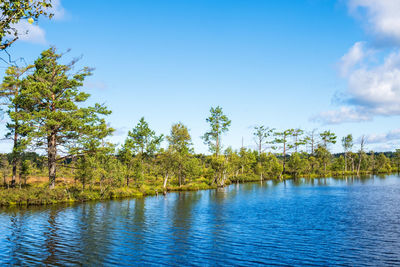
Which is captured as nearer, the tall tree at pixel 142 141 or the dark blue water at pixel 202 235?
the dark blue water at pixel 202 235

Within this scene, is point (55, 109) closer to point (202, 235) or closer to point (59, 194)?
point (59, 194)

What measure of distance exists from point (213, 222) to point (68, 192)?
26638mm

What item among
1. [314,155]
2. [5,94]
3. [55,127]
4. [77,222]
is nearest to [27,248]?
[77,222]

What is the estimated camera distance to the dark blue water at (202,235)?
18.6 m

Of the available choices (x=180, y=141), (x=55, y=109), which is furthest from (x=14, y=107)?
(x=180, y=141)

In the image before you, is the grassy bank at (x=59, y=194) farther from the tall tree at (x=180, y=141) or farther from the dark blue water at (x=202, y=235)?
the tall tree at (x=180, y=141)

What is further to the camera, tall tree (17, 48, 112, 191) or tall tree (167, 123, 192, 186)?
tall tree (167, 123, 192, 186)

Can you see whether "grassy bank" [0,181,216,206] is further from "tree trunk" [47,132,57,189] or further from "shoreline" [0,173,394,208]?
"tree trunk" [47,132,57,189]

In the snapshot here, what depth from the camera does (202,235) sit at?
80.6 ft

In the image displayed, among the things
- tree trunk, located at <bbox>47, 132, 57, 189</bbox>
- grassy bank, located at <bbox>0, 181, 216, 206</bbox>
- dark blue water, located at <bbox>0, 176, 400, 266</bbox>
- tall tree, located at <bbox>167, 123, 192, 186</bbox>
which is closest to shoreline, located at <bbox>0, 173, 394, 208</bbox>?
grassy bank, located at <bbox>0, 181, 216, 206</bbox>

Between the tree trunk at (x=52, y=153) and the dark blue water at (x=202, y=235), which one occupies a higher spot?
the tree trunk at (x=52, y=153)

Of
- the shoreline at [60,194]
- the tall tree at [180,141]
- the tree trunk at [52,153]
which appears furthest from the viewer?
the tall tree at [180,141]

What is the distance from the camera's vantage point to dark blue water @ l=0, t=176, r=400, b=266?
18.6 metres

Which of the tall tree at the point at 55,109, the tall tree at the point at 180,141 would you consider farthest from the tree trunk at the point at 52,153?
the tall tree at the point at 180,141
